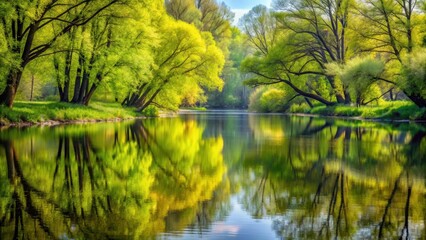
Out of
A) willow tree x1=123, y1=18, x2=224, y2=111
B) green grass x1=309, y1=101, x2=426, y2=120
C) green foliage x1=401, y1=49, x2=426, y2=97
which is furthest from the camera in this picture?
willow tree x1=123, y1=18, x2=224, y2=111

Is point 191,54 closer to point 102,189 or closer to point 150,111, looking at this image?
point 150,111

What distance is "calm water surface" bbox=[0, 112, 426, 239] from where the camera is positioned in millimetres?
6352

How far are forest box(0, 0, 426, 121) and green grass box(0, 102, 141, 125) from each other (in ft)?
0.77

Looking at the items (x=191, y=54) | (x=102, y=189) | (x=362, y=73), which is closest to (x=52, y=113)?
(x=191, y=54)

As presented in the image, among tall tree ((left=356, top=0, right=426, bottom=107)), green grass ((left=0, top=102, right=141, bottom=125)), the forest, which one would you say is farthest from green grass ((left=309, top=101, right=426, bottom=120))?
green grass ((left=0, top=102, right=141, bottom=125))

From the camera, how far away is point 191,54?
4453 centimetres

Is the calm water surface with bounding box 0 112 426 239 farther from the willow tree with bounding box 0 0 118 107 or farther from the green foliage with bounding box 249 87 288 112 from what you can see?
the green foliage with bounding box 249 87 288 112

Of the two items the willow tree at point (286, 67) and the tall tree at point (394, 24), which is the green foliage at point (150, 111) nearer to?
the willow tree at point (286, 67)

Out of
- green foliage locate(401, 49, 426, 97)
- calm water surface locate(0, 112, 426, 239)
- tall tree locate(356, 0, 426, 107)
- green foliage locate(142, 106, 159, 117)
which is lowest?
calm water surface locate(0, 112, 426, 239)

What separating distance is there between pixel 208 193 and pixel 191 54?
3646 cm

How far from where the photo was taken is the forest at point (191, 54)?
28.2 m

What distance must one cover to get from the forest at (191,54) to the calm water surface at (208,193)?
14.0 metres

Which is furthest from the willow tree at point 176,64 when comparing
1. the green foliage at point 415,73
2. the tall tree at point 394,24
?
the green foliage at point 415,73

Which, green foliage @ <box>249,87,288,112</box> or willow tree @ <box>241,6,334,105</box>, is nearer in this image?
willow tree @ <box>241,6,334,105</box>
